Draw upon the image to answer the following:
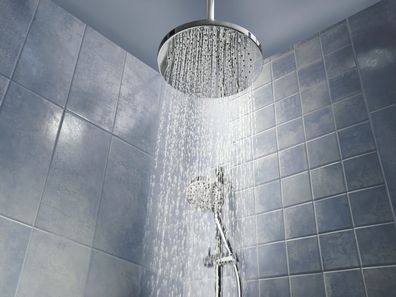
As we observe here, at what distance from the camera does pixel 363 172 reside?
1.26 m

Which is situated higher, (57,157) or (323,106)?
(323,106)

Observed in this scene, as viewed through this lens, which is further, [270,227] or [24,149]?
[270,227]

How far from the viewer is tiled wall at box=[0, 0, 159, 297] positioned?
123 centimetres

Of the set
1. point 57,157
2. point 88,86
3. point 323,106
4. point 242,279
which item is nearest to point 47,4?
point 88,86

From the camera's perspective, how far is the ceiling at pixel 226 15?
4.92ft

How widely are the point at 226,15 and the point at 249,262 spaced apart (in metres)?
0.95

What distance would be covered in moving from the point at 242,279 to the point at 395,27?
106 cm

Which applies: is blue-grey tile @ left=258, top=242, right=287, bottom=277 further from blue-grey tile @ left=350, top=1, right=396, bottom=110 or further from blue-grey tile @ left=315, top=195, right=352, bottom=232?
blue-grey tile @ left=350, top=1, right=396, bottom=110

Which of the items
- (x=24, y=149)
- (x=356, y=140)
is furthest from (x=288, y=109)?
(x=24, y=149)

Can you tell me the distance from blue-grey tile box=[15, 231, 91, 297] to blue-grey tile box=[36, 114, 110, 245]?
0.13 feet

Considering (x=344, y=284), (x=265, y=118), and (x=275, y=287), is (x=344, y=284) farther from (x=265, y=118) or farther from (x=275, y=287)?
(x=265, y=118)

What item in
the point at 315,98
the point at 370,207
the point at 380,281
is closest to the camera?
the point at 380,281

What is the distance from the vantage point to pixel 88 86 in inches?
62.7

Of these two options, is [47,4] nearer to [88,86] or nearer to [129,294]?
[88,86]
